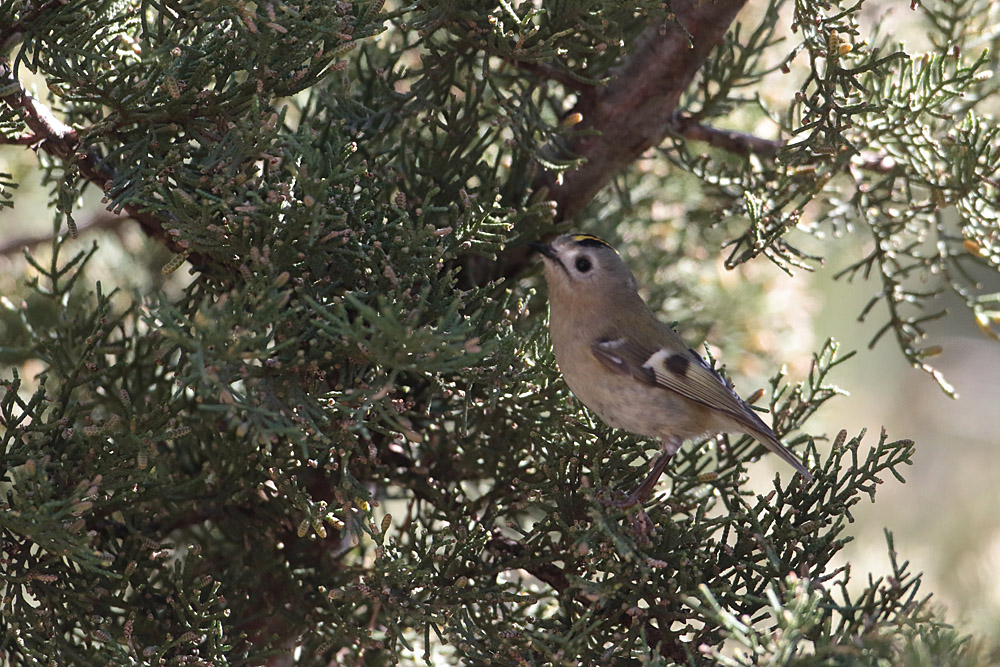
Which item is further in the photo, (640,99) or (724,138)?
(724,138)

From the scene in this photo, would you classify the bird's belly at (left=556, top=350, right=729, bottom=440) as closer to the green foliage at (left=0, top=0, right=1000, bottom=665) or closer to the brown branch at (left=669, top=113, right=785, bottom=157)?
the green foliage at (left=0, top=0, right=1000, bottom=665)

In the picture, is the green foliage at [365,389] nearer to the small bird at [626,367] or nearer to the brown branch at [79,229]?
the small bird at [626,367]

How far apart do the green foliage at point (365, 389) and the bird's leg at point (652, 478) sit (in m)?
0.03

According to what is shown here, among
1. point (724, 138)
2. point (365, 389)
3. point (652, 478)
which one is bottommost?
point (365, 389)

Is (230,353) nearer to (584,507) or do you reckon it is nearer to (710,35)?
(584,507)

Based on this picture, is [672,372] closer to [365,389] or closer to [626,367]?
[626,367]

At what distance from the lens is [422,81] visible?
5.72ft

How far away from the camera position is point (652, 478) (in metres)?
1.69

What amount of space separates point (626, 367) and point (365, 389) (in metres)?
0.70

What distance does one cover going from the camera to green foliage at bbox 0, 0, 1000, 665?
1333 millimetres

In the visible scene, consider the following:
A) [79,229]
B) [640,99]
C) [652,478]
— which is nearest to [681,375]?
[652,478]

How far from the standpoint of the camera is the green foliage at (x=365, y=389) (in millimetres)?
1333

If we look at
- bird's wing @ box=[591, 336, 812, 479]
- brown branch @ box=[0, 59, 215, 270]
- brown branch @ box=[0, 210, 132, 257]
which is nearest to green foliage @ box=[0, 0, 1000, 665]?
brown branch @ box=[0, 59, 215, 270]

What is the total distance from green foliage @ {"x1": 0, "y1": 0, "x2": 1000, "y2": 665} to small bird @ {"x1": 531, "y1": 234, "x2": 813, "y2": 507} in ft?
0.17
